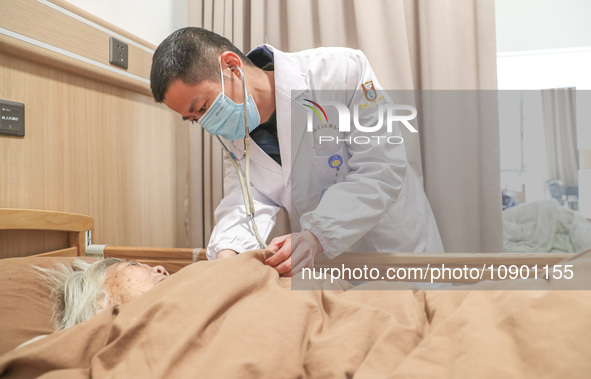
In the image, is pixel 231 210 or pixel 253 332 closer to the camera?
pixel 253 332

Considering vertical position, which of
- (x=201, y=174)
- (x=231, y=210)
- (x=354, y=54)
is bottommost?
(x=231, y=210)

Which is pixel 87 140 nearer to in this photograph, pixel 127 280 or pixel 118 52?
pixel 118 52

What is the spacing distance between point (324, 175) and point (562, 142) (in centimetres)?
135

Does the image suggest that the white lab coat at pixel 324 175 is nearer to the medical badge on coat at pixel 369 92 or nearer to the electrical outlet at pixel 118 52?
the medical badge on coat at pixel 369 92

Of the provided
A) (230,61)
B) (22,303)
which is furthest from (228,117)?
(22,303)

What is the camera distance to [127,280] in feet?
3.55

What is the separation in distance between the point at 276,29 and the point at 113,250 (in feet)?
4.10

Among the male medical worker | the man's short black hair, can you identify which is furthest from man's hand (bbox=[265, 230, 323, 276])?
the man's short black hair

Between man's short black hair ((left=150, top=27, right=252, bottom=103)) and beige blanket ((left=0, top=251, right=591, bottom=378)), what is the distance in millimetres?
621

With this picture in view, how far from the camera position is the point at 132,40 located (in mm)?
1716

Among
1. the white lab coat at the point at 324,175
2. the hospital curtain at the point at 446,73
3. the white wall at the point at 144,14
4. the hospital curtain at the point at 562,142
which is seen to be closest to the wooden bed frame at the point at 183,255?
the white lab coat at the point at 324,175

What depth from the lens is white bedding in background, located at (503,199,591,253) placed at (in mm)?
1659

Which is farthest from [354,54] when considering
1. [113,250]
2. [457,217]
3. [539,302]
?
→ [113,250]

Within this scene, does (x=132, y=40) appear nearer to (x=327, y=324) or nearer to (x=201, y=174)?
(x=201, y=174)
